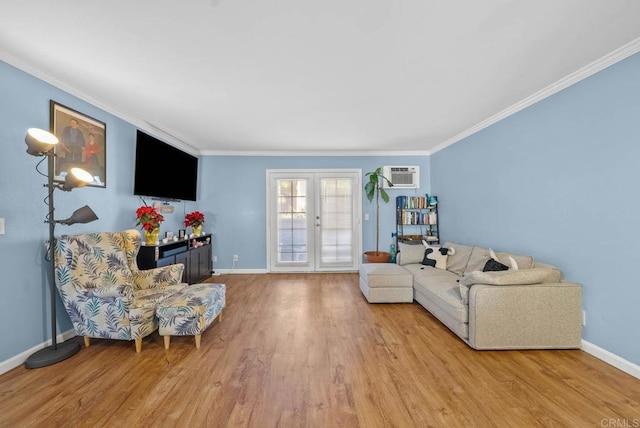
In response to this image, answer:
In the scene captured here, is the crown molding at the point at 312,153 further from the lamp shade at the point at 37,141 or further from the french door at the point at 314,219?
the lamp shade at the point at 37,141

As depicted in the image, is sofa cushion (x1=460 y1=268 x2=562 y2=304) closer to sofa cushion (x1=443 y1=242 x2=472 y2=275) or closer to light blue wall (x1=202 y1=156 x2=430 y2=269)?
sofa cushion (x1=443 y1=242 x2=472 y2=275)

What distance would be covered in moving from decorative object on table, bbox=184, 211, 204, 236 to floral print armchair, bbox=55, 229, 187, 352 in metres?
2.09

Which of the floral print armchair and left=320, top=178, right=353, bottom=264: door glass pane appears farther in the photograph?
left=320, top=178, right=353, bottom=264: door glass pane

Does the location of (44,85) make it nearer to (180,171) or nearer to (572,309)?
(180,171)

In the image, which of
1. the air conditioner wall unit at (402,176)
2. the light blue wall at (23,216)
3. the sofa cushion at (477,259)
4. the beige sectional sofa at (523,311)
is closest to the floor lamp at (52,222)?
the light blue wall at (23,216)

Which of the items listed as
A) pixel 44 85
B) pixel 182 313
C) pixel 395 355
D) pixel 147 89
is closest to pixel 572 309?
pixel 395 355

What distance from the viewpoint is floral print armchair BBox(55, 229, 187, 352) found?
2334 mm

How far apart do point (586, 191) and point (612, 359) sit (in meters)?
1.41

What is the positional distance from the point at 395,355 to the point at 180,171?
4139mm

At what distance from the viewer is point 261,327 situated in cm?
296

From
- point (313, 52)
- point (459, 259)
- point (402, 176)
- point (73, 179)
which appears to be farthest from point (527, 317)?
point (73, 179)

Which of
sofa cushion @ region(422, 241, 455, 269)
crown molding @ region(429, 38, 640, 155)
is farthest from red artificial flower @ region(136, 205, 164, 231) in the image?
crown molding @ region(429, 38, 640, 155)

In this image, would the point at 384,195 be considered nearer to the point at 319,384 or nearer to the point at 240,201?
the point at 240,201

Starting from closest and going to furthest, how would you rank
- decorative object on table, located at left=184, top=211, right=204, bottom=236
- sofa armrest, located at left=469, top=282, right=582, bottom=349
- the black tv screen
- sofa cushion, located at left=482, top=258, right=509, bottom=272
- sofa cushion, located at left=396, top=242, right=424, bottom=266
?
sofa armrest, located at left=469, top=282, right=582, bottom=349, sofa cushion, located at left=482, top=258, right=509, bottom=272, the black tv screen, sofa cushion, located at left=396, top=242, right=424, bottom=266, decorative object on table, located at left=184, top=211, right=204, bottom=236
